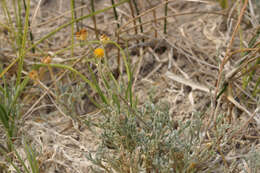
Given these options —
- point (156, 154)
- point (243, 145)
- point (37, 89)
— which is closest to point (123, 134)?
point (156, 154)

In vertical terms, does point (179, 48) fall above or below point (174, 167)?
above

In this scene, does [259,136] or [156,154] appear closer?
[156,154]

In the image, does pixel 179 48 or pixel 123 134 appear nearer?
pixel 123 134

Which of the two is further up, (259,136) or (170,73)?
(170,73)

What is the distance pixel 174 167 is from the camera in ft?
3.94

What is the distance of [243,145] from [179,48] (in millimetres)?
623

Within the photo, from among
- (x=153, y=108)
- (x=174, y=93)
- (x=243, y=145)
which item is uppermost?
(x=153, y=108)

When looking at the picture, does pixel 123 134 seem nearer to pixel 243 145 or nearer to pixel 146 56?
pixel 243 145

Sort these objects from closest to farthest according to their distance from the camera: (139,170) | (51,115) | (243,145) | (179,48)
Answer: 1. (139,170)
2. (243,145)
3. (51,115)
4. (179,48)

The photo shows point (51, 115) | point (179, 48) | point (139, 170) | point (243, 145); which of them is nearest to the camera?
point (139, 170)

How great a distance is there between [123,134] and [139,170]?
137 millimetres

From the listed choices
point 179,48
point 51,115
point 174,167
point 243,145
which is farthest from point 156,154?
point 179,48

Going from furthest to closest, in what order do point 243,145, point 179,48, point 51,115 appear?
point 179,48
point 51,115
point 243,145

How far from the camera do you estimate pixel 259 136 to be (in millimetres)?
1363
